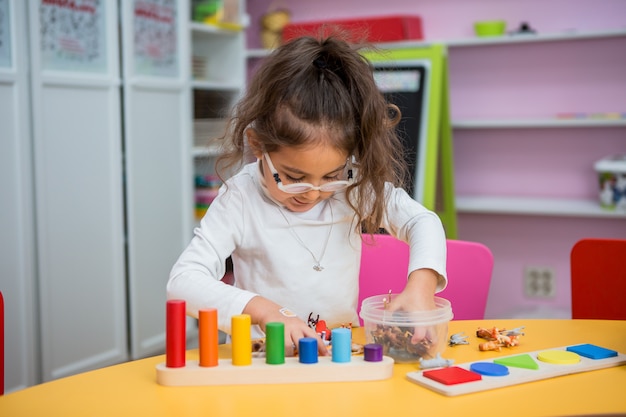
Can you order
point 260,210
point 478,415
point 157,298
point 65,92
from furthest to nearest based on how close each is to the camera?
point 157,298 < point 65,92 < point 260,210 < point 478,415

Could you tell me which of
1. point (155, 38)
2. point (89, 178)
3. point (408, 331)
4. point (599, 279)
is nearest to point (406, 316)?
point (408, 331)

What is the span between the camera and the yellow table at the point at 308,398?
91 centimetres

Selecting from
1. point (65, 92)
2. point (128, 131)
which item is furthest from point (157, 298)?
point (65, 92)

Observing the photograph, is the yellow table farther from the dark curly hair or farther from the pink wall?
the pink wall

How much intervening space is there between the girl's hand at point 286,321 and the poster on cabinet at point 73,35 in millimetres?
1712

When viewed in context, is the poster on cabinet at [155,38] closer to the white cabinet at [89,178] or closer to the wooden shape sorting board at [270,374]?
the white cabinet at [89,178]

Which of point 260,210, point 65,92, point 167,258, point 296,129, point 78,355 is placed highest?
point 65,92

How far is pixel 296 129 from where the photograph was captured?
4.17 ft

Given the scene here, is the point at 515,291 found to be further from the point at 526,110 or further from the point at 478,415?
the point at 478,415

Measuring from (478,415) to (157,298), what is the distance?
236cm

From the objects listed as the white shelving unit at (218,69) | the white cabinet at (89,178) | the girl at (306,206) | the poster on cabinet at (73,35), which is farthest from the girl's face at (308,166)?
the white shelving unit at (218,69)

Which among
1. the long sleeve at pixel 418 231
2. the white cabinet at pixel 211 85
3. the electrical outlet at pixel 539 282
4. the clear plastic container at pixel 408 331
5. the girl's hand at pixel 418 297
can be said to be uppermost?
the white cabinet at pixel 211 85

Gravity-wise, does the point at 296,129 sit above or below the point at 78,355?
above

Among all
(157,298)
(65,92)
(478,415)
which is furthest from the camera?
(157,298)
